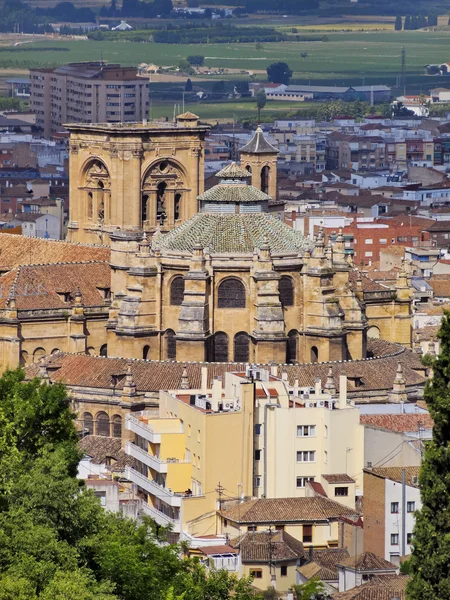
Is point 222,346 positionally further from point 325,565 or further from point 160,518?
point 325,565

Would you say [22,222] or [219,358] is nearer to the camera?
[219,358]

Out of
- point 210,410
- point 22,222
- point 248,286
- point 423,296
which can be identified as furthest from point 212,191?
point 22,222

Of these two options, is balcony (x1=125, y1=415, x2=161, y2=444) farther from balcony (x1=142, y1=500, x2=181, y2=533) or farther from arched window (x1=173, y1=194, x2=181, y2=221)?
arched window (x1=173, y1=194, x2=181, y2=221)

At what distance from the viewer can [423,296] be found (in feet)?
495

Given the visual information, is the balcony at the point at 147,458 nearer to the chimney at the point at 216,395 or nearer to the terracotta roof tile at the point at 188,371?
the chimney at the point at 216,395

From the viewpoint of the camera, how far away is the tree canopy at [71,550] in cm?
7338

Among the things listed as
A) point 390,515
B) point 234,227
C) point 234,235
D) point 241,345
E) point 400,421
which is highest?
point 234,227

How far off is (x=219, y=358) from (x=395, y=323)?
13.4 metres

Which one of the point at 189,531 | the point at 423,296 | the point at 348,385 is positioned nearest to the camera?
the point at 189,531

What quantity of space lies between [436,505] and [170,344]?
45.2 m

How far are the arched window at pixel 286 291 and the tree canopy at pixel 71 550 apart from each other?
3101 centimetres

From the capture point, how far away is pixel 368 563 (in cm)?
8388

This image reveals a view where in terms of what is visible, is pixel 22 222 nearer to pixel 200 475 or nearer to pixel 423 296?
pixel 423 296

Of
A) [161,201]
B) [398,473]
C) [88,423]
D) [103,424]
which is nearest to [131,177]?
[161,201]
